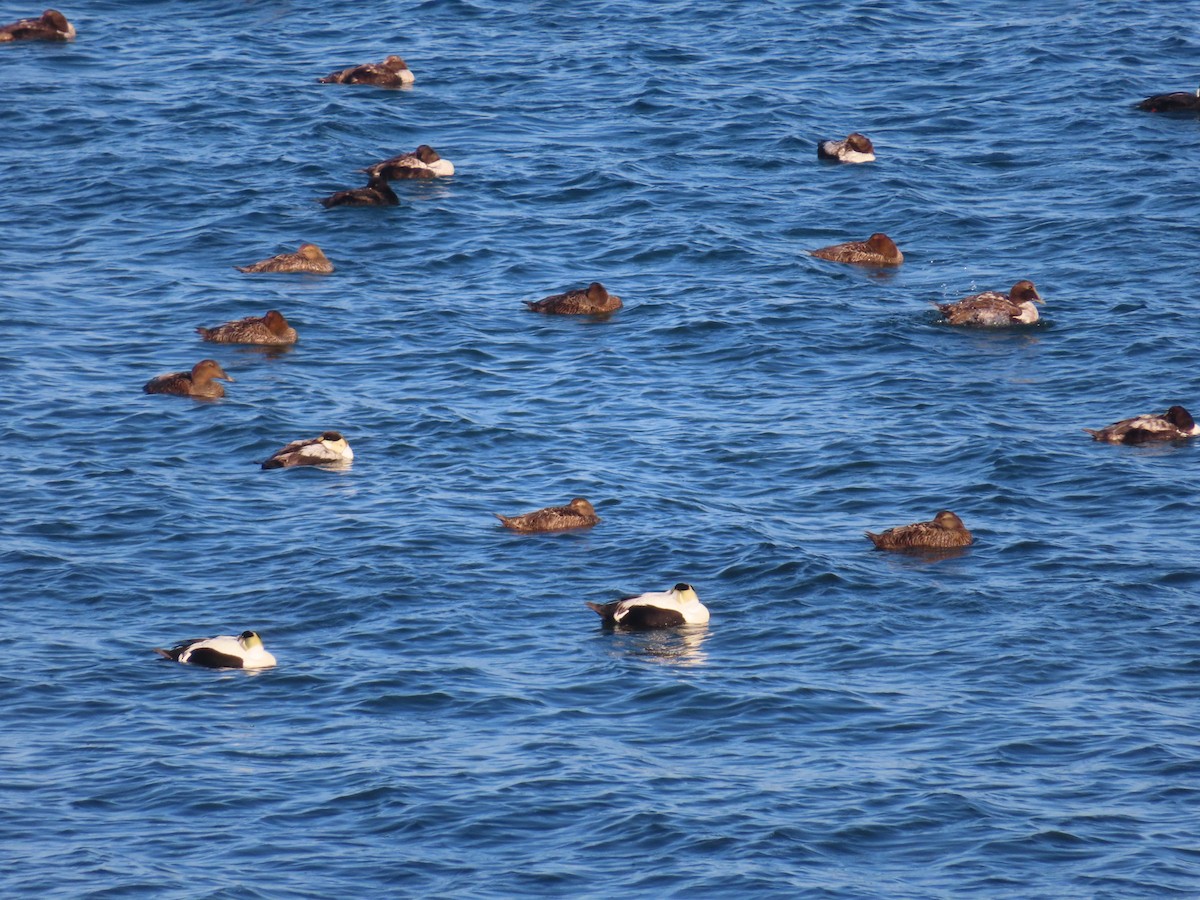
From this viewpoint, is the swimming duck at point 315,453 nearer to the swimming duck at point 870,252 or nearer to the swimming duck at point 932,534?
the swimming duck at point 932,534

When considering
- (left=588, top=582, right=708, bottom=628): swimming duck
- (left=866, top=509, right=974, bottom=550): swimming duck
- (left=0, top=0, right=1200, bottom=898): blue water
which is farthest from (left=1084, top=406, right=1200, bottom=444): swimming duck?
(left=588, top=582, right=708, bottom=628): swimming duck

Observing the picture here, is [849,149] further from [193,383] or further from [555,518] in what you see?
[555,518]

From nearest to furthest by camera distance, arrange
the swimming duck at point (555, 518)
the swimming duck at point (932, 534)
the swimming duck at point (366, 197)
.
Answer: the swimming duck at point (932, 534)
the swimming duck at point (555, 518)
the swimming duck at point (366, 197)

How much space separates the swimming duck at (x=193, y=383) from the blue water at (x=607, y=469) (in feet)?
0.74

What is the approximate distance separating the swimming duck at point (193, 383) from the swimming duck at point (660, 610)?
7863 mm

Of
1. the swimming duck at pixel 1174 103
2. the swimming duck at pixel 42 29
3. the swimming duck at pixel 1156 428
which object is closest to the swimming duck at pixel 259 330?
the swimming duck at pixel 1156 428

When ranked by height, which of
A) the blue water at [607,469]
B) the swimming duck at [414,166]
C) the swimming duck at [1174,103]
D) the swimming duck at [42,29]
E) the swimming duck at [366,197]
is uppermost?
the swimming duck at [42,29]

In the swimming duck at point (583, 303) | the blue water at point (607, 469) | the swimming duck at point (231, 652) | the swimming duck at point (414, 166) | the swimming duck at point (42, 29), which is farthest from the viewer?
the swimming duck at point (42, 29)

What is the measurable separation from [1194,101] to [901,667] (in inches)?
732

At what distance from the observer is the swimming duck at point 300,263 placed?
26.8m

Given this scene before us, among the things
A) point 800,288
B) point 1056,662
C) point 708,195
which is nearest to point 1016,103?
point 708,195

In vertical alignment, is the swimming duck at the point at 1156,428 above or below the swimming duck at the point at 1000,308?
below

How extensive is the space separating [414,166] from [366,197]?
58.0 inches

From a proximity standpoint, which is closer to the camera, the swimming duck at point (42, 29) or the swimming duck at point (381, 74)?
the swimming duck at point (381, 74)
